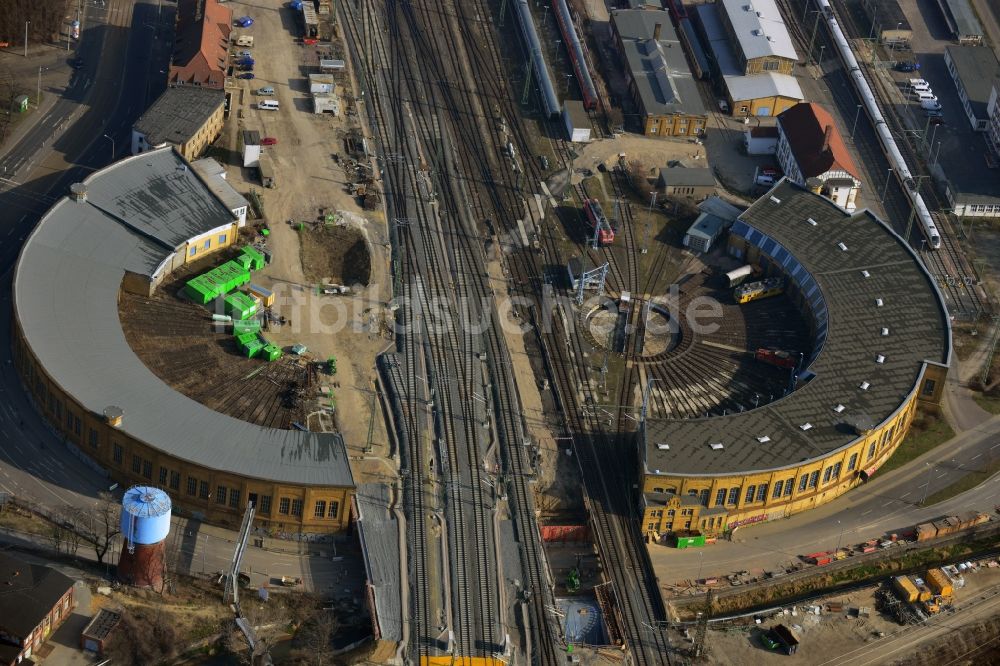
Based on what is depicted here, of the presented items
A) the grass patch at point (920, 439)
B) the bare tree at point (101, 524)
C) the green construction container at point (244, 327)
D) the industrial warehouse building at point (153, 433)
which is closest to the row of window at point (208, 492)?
the industrial warehouse building at point (153, 433)

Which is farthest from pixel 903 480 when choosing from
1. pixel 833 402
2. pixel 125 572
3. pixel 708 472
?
pixel 125 572

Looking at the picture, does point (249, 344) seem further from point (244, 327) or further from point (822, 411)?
point (822, 411)

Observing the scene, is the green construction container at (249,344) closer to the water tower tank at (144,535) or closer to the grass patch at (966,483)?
the water tower tank at (144,535)

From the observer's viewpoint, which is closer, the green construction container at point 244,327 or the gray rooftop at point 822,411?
the gray rooftop at point 822,411

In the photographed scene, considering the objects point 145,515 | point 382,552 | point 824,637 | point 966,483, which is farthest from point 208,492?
point 966,483

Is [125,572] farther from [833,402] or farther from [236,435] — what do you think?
[833,402]

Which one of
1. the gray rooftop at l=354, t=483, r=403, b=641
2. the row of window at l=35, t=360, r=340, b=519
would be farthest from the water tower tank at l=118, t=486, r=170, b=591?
the gray rooftop at l=354, t=483, r=403, b=641

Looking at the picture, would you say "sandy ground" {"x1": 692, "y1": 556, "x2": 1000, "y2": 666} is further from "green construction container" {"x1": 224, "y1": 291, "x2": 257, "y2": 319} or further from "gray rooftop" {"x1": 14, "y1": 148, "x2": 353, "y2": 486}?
"green construction container" {"x1": 224, "y1": 291, "x2": 257, "y2": 319}
